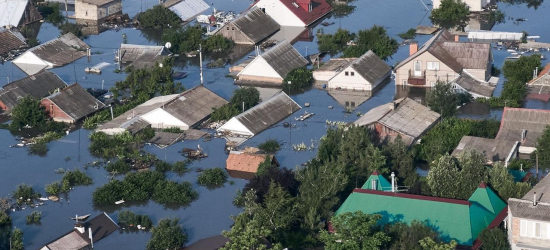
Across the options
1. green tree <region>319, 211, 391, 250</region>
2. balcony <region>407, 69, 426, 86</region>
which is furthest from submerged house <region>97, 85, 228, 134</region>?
green tree <region>319, 211, 391, 250</region>

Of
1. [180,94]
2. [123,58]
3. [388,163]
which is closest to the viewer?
[388,163]

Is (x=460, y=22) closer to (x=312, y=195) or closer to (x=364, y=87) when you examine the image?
(x=364, y=87)

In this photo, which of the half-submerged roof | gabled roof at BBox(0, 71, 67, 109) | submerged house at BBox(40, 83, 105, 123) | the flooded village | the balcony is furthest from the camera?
the balcony

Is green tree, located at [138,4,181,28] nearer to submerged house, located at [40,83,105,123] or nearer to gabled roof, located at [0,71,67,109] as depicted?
gabled roof, located at [0,71,67,109]

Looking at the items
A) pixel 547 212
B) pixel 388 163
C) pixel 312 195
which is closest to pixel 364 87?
pixel 388 163

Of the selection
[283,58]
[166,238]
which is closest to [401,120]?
[283,58]

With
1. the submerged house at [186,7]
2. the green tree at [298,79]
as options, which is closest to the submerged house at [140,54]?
the green tree at [298,79]
